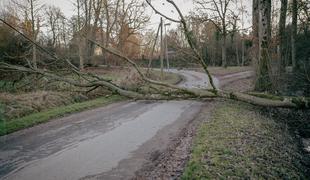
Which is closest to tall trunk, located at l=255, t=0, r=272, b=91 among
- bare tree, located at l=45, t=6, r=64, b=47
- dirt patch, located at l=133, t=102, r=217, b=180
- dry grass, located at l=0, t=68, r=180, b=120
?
dry grass, located at l=0, t=68, r=180, b=120

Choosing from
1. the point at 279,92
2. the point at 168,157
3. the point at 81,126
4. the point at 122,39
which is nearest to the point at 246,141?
the point at 168,157

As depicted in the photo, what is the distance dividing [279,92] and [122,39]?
2163 centimetres

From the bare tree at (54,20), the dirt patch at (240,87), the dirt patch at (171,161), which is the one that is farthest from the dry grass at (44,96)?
the bare tree at (54,20)

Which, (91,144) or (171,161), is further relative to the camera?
(91,144)

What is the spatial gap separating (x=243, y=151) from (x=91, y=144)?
405 centimetres

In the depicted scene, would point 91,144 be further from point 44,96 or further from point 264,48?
point 264,48

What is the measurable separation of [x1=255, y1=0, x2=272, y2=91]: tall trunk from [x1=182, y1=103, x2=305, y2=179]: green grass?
4.84 metres

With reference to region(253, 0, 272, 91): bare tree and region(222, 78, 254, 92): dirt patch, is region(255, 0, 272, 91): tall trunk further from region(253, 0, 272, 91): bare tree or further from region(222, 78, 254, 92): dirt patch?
region(222, 78, 254, 92): dirt patch

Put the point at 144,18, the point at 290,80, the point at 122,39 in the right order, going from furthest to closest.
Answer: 1. the point at 122,39
2. the point at 144,18
3. the point at 290,80

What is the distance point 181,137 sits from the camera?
887cm

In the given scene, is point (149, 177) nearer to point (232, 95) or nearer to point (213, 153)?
point (213, 153)

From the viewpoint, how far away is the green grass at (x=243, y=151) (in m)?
6.16

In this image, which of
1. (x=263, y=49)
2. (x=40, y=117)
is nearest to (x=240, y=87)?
(x=263, y=49)

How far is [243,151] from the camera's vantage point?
7258mm
